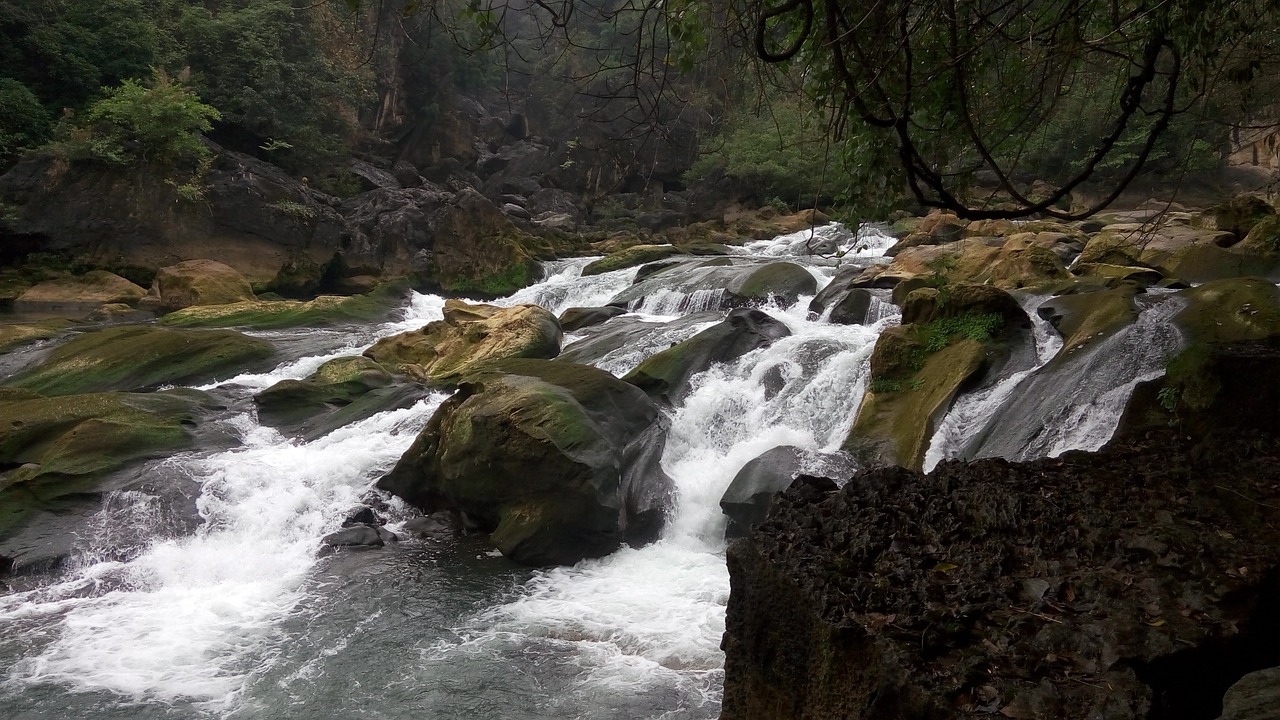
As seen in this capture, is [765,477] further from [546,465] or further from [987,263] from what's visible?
[987,263]

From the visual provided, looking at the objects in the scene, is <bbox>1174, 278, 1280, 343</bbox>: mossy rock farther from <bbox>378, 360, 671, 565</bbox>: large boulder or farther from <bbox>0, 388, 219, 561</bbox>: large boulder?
<bbox>0, 388, 219, 561</bbox>: large boulder

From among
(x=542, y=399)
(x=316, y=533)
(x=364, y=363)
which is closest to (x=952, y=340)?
(x=542, y=399)

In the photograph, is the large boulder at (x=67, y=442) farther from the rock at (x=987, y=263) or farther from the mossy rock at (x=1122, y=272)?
the mossy rock at (x=1122, y=272)

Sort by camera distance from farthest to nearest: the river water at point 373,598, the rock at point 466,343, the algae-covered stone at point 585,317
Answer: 1. the algae-covered stone at point 585,317
2. the rock at point 466,343
3. the river water at point 373,598

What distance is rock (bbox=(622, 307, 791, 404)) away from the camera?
32.5 ft

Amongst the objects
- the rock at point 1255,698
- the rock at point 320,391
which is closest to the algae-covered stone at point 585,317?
the rock at point 320,391

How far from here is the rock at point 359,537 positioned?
807 cm

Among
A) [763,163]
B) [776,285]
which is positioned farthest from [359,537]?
[763,163]

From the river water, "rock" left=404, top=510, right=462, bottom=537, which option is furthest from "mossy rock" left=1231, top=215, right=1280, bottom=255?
"rock" left=404, top=510, right=462, bottom=537

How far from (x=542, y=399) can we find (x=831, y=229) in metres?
14.7

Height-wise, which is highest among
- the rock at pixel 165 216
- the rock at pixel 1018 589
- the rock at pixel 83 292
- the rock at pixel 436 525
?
the rock at pixel 165 216

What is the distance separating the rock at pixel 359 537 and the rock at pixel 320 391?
120 inches

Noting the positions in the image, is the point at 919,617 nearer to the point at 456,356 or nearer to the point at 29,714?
the point at 29,714

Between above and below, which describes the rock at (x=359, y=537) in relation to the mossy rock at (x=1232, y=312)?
below
